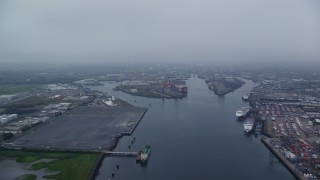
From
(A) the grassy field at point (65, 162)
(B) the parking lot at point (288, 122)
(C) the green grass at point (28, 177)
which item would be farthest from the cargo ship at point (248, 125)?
(C) the green grass at point (28, 177)

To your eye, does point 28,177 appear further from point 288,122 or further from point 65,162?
point 288,122

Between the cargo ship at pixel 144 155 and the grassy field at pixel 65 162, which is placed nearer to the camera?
the grassy field at pixel 65 162

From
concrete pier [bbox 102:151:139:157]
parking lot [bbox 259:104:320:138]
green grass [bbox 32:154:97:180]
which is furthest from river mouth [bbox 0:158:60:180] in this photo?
parking lot [bbox 259:104:320:138]

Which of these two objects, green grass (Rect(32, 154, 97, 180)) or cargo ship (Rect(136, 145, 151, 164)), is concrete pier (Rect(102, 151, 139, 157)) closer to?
cargo ship (Rect(136, 145, 151, 164))

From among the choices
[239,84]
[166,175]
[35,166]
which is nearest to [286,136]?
[166,175]

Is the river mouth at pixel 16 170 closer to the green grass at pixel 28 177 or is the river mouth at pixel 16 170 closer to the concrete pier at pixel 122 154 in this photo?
the green grass at pixel 28 177

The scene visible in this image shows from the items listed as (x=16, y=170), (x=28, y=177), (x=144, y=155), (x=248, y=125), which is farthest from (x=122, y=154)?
(x=248, y=125)

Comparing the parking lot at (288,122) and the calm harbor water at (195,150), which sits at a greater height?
the parking lot at (288,122)

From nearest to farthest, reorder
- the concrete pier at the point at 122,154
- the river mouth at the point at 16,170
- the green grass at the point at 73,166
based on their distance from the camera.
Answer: the green grass at the point at 73,166 → the river mouth at the point at 16,170 → the concrete pier at the point at 122,154
